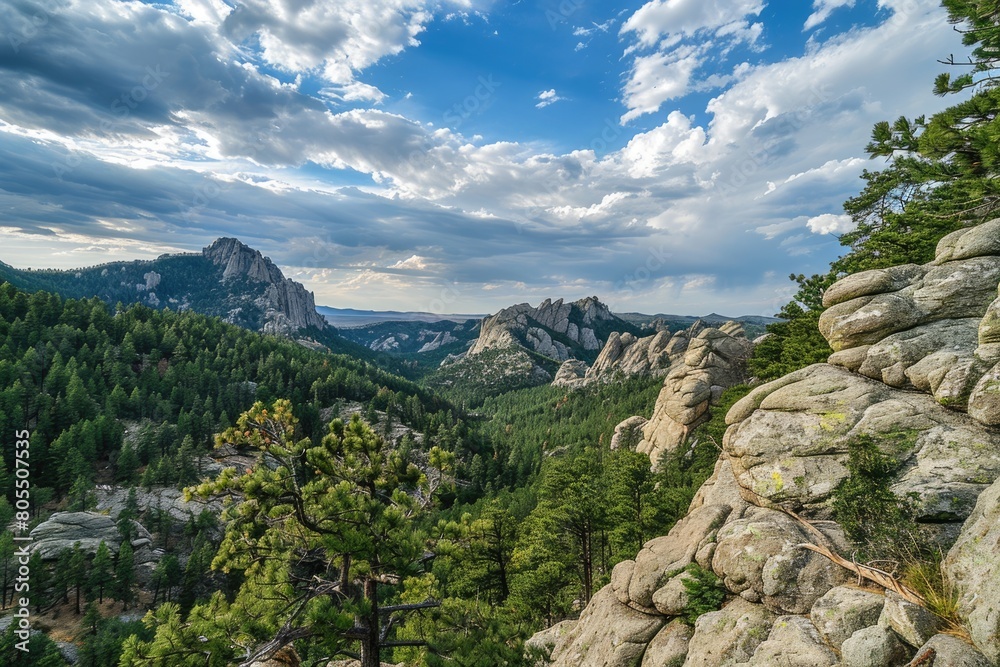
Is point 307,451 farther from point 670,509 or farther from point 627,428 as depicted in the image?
point 627,428

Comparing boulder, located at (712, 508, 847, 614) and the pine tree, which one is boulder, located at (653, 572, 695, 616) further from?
the pine tree

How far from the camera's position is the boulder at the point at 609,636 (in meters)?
12.1

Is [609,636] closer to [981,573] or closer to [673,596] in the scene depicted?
[673,596]

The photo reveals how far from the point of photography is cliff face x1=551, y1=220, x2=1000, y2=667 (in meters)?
6.93

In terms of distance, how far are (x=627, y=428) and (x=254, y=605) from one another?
292 ft

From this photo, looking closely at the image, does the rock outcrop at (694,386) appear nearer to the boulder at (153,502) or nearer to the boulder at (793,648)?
the boulder at (793,648)

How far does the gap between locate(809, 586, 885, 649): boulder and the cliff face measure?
3 cm

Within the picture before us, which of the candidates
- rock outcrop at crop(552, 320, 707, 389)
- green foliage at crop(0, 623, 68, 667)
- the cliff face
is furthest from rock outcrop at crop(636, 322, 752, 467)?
rock outcrop at crop(552, 320, 707, 389)

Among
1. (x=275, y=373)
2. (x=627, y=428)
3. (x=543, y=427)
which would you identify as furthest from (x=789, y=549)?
(x=275, y=373)

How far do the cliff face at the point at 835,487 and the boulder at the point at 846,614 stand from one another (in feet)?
0.09

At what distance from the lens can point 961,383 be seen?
11.2m

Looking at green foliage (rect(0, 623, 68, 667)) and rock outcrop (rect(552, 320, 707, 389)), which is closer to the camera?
green foliage (rect(0, 623, 68, 667))

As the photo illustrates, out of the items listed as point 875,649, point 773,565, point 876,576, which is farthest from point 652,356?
point 875,649

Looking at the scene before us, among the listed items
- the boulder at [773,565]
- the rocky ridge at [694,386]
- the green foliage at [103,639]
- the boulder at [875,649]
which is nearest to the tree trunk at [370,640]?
the boulder at [875,649]
